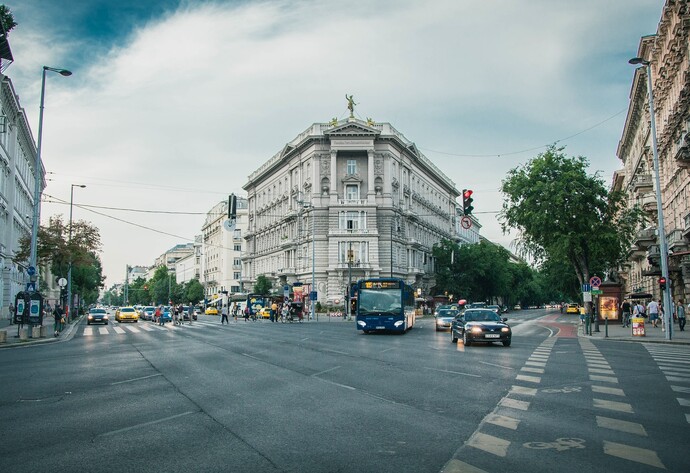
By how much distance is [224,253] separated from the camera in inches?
4988

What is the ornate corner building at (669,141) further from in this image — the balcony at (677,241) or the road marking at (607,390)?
the road marking at (607,390)

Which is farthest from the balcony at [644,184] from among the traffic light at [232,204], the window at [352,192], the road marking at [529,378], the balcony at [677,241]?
the road marking at [529,378]

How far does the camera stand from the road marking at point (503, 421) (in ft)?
29.4

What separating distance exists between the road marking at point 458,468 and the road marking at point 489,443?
0.66 m

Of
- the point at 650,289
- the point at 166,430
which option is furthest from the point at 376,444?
the point at 650,289

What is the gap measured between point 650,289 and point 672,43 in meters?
25.0

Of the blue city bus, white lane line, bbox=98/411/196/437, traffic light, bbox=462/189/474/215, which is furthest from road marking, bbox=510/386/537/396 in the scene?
the blue city bus

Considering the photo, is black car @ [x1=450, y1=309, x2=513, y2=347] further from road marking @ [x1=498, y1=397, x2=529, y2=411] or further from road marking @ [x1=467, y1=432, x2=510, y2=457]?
road marking @ [x1=467, y1=432, x2=510, y2=457]

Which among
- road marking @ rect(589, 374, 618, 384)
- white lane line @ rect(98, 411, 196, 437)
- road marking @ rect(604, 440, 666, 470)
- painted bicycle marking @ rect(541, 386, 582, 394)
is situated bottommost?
road marking @ rect(589, 374, 618, 384)

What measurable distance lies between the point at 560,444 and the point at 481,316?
18763 millimetres

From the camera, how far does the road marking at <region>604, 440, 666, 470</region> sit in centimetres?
690

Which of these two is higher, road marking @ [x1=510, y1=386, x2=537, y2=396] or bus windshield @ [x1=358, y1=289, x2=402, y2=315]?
bus windshield @ [x1=358, y1=289, x2=402, y2=315]

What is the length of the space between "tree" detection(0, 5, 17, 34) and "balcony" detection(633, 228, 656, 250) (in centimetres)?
4634

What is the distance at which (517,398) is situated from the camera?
37.7 feet
